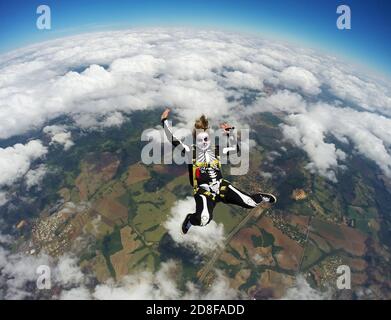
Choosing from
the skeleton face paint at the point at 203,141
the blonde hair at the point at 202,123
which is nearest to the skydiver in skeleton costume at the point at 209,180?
the skeleton face paint at the point at 203,141

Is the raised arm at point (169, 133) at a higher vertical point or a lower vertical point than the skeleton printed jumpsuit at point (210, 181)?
higher

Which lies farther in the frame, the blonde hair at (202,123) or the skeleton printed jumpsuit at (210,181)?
the skeleton printed jumpsuit at (210,181)

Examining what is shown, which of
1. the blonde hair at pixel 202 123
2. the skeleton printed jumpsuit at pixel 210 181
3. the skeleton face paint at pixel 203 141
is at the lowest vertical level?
the skeleton printed jumpsuit at pixel 210 181

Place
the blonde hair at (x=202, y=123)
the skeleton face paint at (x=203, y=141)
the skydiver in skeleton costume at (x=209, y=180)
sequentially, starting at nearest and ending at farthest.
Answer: the blonde hair at (x=202, y=123)
the skeleton face paint at (x=203, y=141)
the skydiver in skeleton costume at (x=209, y=180)

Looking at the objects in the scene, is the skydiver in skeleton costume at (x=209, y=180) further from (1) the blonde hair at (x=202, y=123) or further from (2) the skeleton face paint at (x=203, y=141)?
(1) the blonde hair at (x=202, y=123)

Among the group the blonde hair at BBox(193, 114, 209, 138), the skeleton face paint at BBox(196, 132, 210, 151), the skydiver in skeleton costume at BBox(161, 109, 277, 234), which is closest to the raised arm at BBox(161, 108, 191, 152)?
the skydiver in skeleton costume at BBox(161, 109, 277, 234)

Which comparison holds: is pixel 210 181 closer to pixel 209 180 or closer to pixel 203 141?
pixel 209 180

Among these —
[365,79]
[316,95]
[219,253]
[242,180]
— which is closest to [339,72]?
[365,79]

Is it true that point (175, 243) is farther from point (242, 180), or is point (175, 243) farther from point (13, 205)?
point (13, 205)
